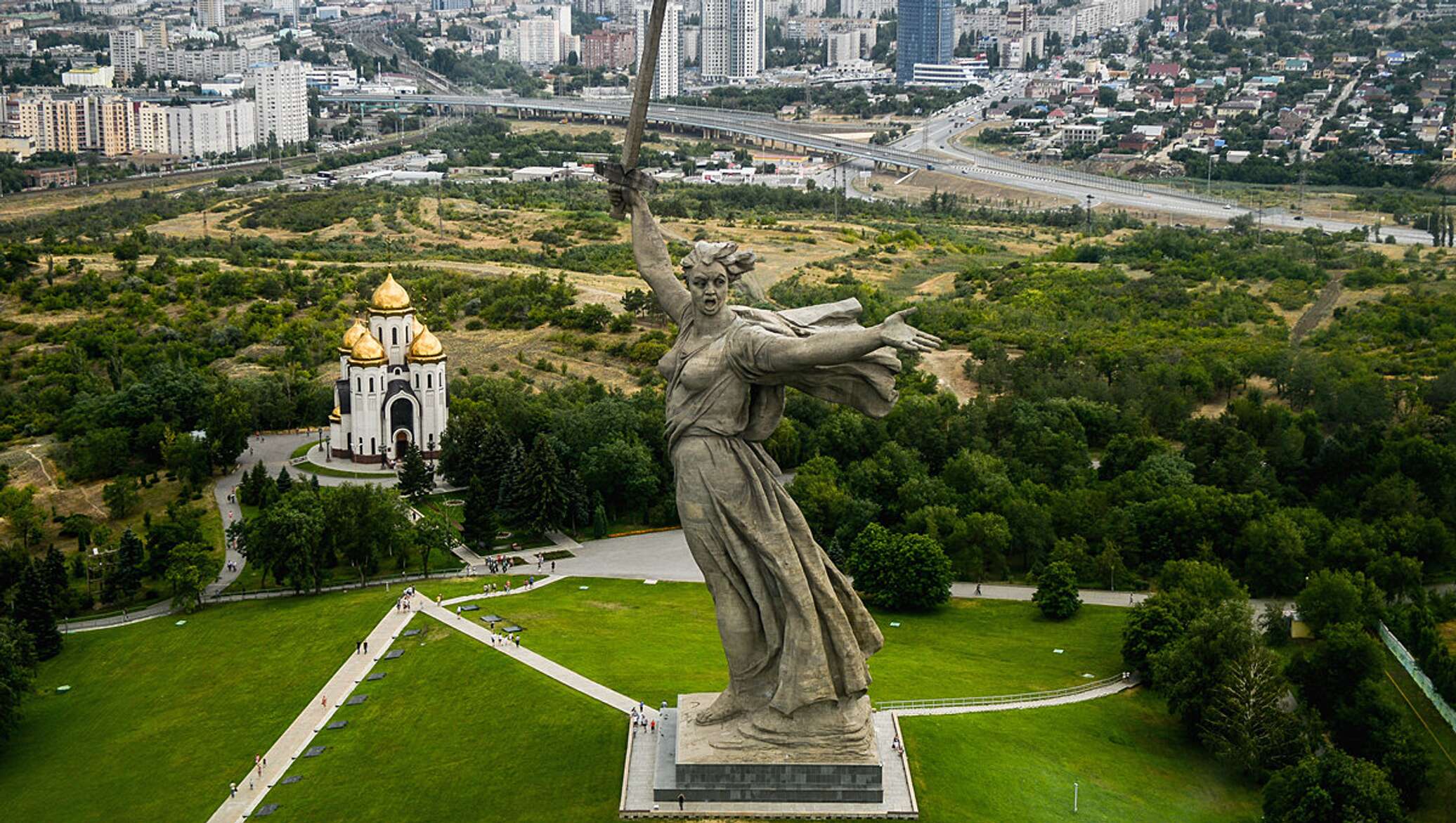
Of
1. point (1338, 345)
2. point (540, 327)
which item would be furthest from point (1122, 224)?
point (540, 327)

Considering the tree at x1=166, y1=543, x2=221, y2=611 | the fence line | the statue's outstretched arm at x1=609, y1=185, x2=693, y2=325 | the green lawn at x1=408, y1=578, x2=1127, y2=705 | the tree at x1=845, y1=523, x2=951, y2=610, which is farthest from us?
the tree at x1=166, y1=543, x2=221, y2=611

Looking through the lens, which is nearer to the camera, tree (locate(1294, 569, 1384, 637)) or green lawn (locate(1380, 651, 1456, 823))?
green lawn (locate(1380, 651, 1456, 823))

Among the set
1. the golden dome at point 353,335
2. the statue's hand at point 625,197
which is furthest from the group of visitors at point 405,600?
the statue's hand at point 625,197

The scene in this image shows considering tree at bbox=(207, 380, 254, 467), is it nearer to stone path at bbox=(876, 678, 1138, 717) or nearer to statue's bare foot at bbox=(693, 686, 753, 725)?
stone path at bbox=(876, 678, 1138, 717)

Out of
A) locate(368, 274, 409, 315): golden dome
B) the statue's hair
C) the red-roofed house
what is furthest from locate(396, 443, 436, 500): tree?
the red-roofed house

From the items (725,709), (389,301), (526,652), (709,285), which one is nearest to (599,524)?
(389,301)

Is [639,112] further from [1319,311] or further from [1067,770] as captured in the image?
[1319,311]
